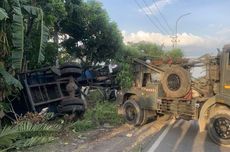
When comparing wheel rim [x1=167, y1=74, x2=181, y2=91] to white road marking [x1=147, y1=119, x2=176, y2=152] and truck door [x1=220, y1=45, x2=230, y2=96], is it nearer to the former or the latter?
white road marking [x1=147, y1=119, x2=176, y2=152]

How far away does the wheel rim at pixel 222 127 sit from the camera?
10408mm

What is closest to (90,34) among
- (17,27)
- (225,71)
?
(17,27)

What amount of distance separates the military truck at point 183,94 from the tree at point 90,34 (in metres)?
9.73

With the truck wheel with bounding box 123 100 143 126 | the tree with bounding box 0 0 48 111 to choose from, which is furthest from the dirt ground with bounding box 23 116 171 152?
the tree with bounding box 0 0 48 111

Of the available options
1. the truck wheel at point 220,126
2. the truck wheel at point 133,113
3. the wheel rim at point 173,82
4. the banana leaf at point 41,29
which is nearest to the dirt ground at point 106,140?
the truck wheel at point 133,113

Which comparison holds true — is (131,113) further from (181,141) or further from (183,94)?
(181,141)

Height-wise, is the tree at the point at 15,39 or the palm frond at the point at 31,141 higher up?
the tree at the point at 15,39

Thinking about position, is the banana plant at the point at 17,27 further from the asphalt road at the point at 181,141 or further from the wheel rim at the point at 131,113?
the asphalt road at the point at 181,141

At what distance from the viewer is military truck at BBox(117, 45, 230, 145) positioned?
10609mm

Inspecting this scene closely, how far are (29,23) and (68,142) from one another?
16.1 feet

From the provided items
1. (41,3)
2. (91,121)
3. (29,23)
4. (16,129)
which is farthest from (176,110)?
(41,3)

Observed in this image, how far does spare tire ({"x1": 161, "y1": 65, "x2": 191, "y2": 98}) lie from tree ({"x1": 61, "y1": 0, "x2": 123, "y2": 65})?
11197 mm

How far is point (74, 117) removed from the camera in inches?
525

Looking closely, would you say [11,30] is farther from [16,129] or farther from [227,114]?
[227,114]
